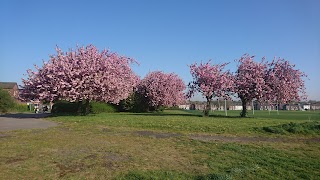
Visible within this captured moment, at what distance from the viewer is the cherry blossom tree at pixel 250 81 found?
28766 millimetres

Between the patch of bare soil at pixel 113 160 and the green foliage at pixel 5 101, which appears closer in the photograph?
the patch of bare soil at pixel 113 160

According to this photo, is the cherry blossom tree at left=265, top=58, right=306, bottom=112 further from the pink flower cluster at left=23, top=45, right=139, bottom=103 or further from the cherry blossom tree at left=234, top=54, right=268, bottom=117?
the pink flower cluster at left=23, top=45, right=139, bottom=103

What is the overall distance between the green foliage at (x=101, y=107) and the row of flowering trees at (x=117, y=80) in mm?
7144

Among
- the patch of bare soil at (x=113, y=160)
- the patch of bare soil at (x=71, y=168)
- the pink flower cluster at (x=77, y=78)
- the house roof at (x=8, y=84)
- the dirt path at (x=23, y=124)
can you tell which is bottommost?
the patch of bare soil at (x=71, y=168)

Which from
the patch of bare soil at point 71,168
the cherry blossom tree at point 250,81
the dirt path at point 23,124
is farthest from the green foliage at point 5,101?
the patch of bare soil at point 71,168

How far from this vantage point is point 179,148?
927 cm

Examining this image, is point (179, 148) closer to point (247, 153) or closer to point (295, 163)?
point (247, 153)

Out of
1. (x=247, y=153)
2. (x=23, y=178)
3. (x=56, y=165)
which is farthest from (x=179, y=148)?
(x=23, y=178)

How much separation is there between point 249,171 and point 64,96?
2138 cm

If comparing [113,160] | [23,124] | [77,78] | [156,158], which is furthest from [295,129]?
[77,78]

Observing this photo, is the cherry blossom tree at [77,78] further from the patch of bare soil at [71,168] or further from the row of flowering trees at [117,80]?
the patch of bare soil at [71,168]

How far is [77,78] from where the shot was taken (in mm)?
25531

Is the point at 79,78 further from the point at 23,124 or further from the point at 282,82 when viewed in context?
the point at 282,82

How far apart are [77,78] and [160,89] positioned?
54.2 ft
